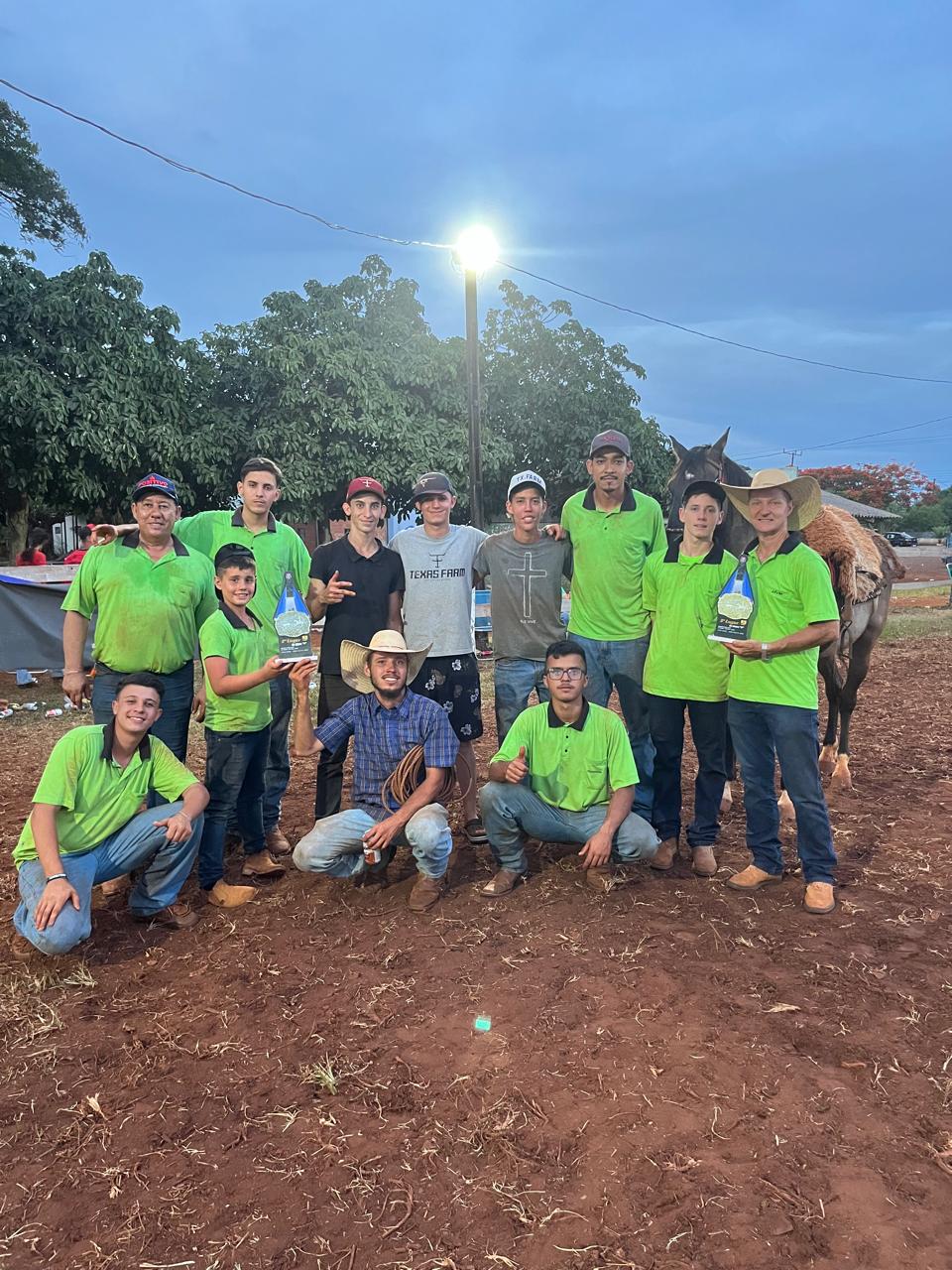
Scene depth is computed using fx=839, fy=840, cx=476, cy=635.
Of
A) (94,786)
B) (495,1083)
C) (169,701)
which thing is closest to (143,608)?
(169,701)

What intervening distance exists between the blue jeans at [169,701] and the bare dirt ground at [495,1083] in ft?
2.95

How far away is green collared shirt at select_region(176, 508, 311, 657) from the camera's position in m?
4.21

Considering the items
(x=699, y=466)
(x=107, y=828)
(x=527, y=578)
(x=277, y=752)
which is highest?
(x=699, y=466)

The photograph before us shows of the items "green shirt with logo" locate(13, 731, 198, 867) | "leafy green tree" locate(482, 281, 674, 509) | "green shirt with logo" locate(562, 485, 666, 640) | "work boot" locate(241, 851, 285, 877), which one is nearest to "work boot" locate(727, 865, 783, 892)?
"green shirt with logo" locate(562, 485, 666, 640)

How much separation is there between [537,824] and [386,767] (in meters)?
0.79

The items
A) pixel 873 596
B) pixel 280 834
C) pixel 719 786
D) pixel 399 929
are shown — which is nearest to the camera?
pixel 399 929

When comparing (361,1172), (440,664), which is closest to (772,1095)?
(361,1172)

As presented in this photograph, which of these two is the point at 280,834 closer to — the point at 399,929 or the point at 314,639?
the point at 399,929

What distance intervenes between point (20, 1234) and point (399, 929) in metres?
1.82

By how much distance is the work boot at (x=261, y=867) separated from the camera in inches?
169

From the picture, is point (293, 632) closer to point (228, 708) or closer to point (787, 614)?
point (228, 708)

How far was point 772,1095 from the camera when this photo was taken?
2545mm

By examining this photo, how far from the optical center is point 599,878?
402cm

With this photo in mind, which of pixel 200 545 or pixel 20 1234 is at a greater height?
pixel 200 545
